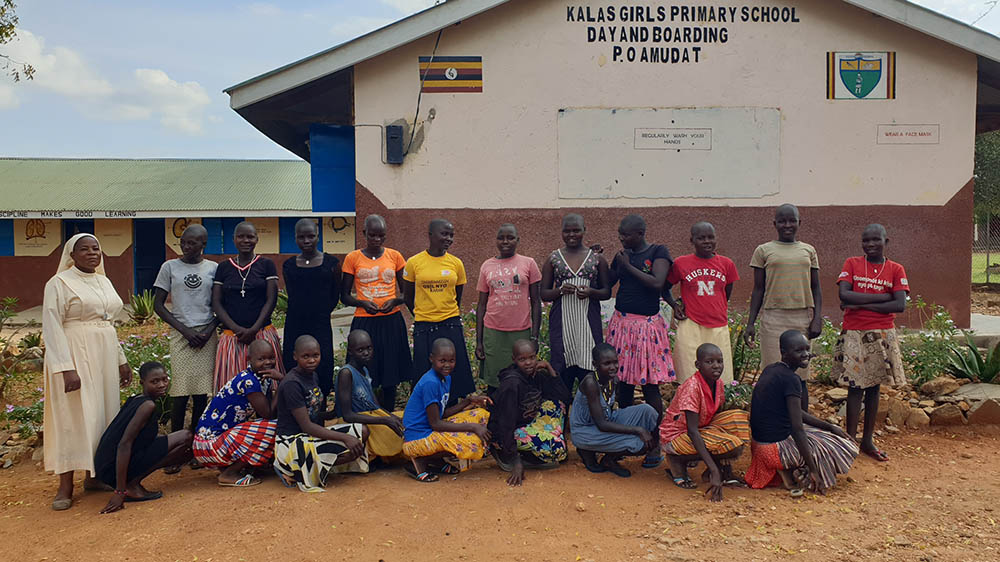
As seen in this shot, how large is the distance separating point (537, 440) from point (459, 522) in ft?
2.96

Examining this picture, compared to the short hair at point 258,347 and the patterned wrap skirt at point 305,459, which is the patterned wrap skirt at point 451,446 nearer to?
the patterned wrap skirt at point 305,459

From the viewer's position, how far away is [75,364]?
3.93m

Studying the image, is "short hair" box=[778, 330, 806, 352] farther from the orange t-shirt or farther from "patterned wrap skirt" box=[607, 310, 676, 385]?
the orange t-shirt

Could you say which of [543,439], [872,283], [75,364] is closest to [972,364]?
[872,283]

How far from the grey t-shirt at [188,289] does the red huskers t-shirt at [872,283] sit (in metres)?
4.21

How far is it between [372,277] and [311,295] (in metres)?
0.44

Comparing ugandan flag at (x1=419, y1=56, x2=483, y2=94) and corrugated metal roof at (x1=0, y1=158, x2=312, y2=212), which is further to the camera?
corrugated metal roof at (x1=0, y1=158, x2=312, y2=212)

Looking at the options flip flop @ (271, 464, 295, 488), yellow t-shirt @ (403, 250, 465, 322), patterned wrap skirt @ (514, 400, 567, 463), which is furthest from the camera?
yellow t-shirt @ (403, 250, 465, 322)

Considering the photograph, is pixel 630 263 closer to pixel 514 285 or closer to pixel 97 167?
pixel 514 285

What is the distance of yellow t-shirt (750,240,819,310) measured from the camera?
462 cm

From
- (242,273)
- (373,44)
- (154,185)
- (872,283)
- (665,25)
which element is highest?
(665,25)

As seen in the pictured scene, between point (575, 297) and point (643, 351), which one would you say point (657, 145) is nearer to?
point (575, 297)

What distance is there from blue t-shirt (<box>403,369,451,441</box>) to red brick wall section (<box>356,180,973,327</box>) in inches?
143

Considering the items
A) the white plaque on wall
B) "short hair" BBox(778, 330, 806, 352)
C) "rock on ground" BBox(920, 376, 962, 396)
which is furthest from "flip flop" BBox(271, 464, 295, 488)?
"rock on ground" BBox(920, 376, 962, 396)
